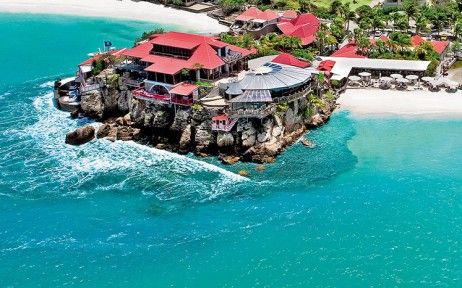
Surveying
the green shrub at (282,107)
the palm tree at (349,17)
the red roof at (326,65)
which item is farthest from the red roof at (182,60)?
the palm tree at (349,17)

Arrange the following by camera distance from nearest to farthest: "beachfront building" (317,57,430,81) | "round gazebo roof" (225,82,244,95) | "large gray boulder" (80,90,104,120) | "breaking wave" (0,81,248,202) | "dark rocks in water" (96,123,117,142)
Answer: "breaking wave" (0,81,248,202) < "round gazebo roof" (225,82,244,95) < "dark rocks in water" (96,123,117,142) < "large gray boulder" (80,90,104,120) < "beachfront building" (317,57,430,81)

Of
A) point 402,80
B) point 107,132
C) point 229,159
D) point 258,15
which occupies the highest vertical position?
point 258,15

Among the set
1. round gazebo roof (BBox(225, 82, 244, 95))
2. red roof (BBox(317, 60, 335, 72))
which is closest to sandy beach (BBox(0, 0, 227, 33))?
red roof (BBox(317, 60, 335, 72))

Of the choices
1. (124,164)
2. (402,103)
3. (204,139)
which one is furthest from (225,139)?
(402,103)

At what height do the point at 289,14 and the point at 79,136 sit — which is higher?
the point at 289,14

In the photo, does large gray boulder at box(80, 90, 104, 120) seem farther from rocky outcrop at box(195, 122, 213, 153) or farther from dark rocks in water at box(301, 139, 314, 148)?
dark rocks in water at box(301, 139, 314, 148)

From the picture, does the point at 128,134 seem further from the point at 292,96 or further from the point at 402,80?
the point at 402,80

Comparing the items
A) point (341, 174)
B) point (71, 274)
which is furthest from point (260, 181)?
point (71, 274)
